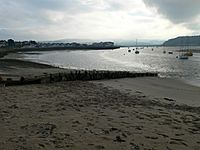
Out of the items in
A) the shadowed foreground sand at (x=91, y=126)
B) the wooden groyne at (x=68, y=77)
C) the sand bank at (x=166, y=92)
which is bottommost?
the sand bank at (x=166, y=92)

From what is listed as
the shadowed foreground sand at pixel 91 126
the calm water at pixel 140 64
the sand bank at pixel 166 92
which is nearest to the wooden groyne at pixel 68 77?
the sand bank at pixel 166 92

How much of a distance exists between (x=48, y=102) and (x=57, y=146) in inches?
233

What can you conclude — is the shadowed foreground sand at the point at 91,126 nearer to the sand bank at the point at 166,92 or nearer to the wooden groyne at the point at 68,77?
the sand bank at the point at 166,92

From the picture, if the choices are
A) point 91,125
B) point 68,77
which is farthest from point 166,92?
point 91,125

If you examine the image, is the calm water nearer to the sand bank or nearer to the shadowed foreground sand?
the sand bank

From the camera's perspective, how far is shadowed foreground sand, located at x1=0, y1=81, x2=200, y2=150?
723cm

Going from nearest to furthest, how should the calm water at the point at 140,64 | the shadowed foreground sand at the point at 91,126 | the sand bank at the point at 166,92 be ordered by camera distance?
the shadowed foreground sand at the point at 91,126 → the sand bank at the point at 166,92 → the calm water at the point at 140,64

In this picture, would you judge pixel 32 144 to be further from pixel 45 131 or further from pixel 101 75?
pixel 101 75

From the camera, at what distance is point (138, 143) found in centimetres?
744

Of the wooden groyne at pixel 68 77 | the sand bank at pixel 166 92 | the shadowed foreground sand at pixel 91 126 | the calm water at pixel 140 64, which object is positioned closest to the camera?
the shadowed foreground sand at pixel 91 126

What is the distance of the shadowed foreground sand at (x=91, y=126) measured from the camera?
723cm

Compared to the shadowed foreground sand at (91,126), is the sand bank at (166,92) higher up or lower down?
lower down

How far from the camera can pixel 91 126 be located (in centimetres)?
884

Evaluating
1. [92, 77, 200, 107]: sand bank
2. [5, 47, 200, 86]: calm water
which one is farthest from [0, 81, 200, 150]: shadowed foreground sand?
[5, 47, 200, 86]: calm water
